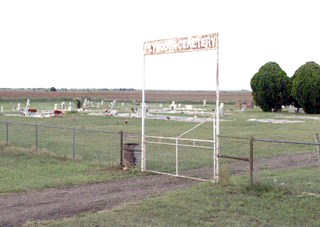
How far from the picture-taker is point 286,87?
55.9 meters

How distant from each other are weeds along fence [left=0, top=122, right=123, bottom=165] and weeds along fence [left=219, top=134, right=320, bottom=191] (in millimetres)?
3950

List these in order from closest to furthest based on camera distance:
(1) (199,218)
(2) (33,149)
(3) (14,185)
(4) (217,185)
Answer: (1) (199,218) → (4) (217,185) → (3) (14,185) → (2) (33,149)

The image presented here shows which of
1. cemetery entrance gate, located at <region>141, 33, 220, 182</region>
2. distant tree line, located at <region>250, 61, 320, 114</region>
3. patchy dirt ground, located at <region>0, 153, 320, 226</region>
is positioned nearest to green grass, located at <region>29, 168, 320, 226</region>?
patchy dirt ground, located at <region>0, 153, 320, 226</region>

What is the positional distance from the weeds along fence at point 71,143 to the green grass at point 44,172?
24.4 inches

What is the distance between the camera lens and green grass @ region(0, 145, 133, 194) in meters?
14.2

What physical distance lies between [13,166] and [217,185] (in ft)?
25.2

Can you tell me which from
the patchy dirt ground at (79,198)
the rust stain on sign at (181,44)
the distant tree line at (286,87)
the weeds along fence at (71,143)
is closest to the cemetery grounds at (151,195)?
the patchy dirt ground at (79,198)

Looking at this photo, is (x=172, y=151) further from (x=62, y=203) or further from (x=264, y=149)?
(x=62, y=203)

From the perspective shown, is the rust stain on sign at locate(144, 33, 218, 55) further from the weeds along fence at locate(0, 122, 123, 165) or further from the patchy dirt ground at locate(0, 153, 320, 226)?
the patchy dirt ground at locate(0, 153, 320, 226)

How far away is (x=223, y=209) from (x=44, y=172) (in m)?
7.39

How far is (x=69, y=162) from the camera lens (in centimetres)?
1825

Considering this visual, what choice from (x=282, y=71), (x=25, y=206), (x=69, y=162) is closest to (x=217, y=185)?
(x=25, y=206)

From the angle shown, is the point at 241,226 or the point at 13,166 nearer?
the point at 241,226

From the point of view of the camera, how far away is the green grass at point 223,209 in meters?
9.62
